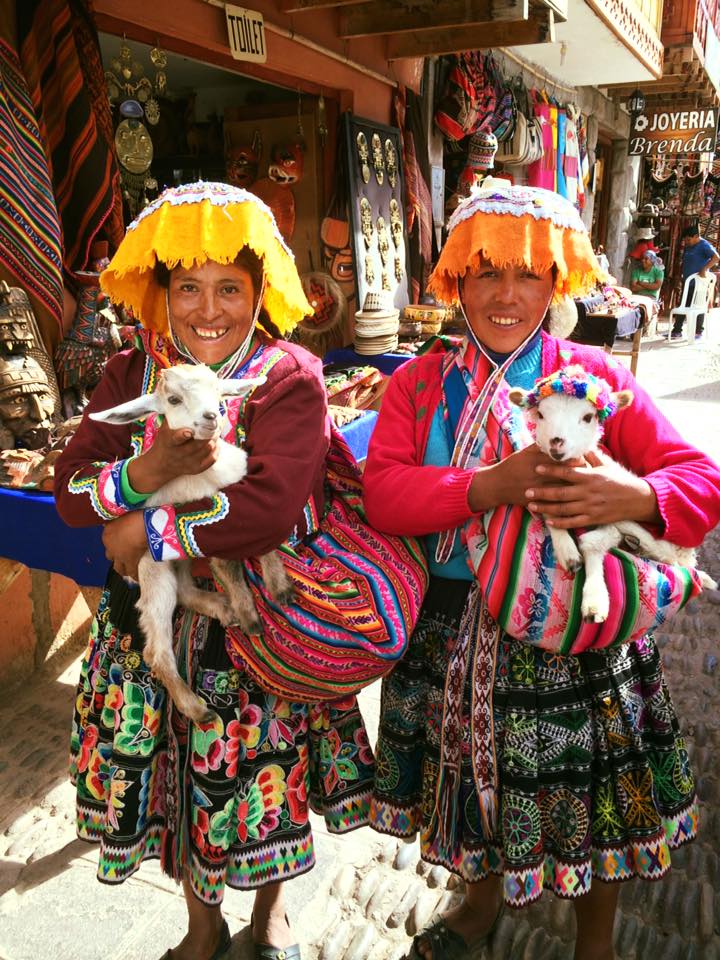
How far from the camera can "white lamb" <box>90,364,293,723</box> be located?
71.4 inches

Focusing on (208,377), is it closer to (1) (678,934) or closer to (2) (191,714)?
(2) (191,714)

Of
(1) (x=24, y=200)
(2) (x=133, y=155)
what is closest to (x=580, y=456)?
(1) (x=24, y=200)

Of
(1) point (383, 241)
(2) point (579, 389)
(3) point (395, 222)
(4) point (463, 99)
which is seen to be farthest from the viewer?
(4) point (463, 99)

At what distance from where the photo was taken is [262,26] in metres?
5.09

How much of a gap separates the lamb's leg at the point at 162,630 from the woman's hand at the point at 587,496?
3.10ft

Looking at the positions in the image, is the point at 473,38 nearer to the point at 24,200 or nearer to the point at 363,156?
the point at 363,156

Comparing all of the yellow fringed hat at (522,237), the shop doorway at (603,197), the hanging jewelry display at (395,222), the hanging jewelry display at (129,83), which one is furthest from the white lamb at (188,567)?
the shop doorway at (603,197)

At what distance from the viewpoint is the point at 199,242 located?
1896 millimetres

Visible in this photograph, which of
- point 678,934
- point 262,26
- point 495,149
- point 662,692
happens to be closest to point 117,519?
point 662,692

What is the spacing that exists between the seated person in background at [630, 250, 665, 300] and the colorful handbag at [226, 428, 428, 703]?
15.7 meters

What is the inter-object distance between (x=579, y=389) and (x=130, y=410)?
1.07 meters

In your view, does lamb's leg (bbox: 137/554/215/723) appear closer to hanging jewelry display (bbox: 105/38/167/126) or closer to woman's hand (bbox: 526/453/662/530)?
woman's hand (bbox: 526/453/662/530)

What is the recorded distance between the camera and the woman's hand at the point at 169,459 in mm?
1783

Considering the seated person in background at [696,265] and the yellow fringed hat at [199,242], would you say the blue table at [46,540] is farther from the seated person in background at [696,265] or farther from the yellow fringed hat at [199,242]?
the seated person in background at [696,265]
